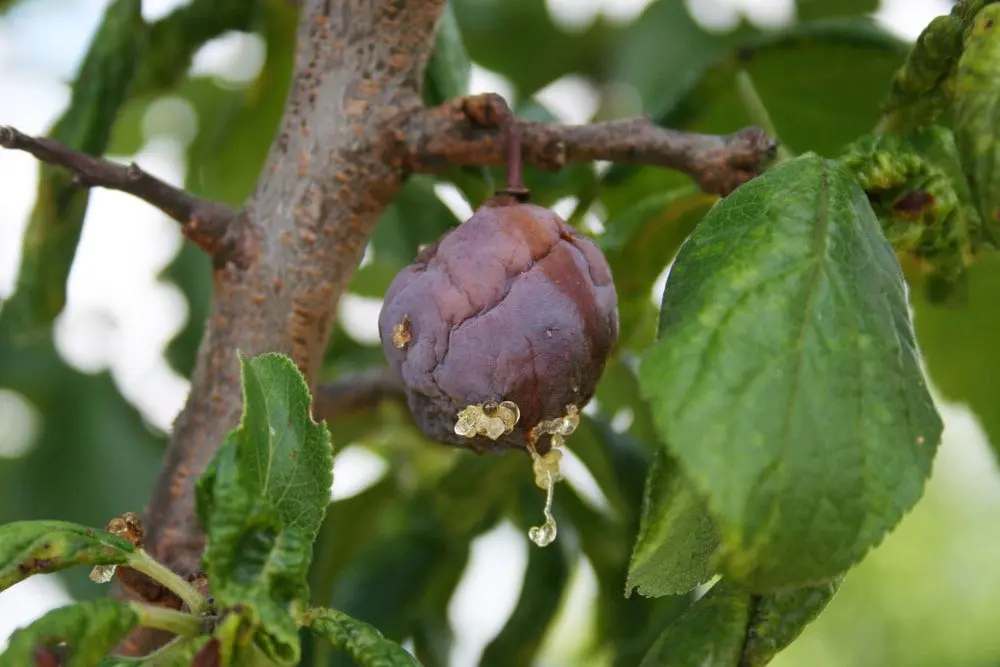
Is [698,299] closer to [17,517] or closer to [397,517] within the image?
[397,517]

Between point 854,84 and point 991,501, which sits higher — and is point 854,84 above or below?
above

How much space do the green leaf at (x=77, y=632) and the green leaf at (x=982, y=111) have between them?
487 mm

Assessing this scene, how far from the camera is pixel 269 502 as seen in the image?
0.49m

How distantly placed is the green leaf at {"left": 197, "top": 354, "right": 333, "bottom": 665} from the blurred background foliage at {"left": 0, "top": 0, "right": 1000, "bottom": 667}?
1.46 ft

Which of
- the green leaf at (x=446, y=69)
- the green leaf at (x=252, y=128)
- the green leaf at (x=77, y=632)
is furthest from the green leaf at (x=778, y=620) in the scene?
the green leaf at (x=252, y=128)

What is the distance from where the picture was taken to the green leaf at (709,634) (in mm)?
607

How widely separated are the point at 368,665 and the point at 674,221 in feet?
1.88

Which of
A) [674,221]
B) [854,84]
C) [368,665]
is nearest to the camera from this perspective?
[368,665]

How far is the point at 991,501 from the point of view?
11.9 feet

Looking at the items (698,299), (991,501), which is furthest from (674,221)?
(991,501)

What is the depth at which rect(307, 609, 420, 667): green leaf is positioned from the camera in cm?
52

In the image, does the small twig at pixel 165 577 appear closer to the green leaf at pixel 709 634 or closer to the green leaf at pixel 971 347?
the green leaf at pixel 709 634

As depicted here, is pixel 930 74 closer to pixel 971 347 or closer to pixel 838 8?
pixel 971 347

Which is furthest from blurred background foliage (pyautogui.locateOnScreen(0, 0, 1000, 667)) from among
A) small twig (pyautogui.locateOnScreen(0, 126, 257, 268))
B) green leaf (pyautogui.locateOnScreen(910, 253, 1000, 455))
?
small twig (pyautogui.locateOnScreen(0, 126, 257, 268))
